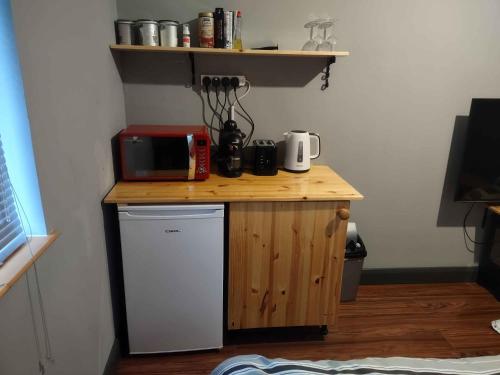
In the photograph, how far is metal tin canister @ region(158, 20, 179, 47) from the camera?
1.79m

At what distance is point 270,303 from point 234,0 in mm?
1642

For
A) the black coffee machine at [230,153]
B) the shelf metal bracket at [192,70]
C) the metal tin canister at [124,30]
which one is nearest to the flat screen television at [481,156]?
the black coffee machine at [230,153]

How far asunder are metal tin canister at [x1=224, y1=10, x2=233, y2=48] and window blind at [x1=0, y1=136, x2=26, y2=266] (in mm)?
1256

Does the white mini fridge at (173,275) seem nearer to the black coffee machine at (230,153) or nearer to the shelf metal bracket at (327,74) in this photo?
the black coffee machine at (230,153)

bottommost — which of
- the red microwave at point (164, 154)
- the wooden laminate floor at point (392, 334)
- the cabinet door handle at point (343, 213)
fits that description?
the wooden laminate floor at point (392, 334)

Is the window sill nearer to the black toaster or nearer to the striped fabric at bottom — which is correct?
the striped fabric at bottom

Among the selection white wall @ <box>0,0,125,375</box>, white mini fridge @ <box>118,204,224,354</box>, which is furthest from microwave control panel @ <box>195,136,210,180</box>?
white wall @ <box>0,0,125,375</box>

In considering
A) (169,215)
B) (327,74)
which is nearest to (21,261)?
(169,215)

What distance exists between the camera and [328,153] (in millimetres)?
2203

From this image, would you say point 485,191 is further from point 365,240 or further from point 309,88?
point 309,88

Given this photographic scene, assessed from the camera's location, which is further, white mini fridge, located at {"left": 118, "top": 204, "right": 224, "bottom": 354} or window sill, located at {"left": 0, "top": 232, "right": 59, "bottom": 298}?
white mini fridge, located at {"left": 118, "top": 204, "right": 224, "bottom": 354}

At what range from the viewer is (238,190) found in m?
1.70

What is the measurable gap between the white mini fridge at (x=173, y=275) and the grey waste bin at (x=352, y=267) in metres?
0.88

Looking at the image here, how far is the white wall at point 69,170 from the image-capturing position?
929 mm
